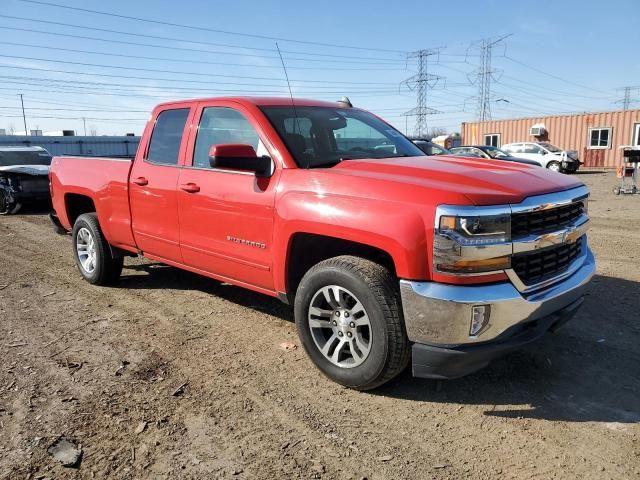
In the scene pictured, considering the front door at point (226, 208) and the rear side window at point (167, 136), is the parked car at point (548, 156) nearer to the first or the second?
the rear side window at point (167, 136)

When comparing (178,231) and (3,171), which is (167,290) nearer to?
(178,231)

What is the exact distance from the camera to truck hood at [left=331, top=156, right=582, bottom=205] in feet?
9.45

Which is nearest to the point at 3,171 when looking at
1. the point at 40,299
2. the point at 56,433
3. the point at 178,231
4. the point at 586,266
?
the point at 40,299

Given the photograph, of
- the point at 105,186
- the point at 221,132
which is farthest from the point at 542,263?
the point at 105,186

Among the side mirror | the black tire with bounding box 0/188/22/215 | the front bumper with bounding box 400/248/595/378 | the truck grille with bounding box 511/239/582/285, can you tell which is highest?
the side mirror

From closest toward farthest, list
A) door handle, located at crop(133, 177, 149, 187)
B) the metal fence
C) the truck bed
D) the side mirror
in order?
the side mirror
door handle, located at crop(133, 177, 149, 187)
the truck bed
the metal fence

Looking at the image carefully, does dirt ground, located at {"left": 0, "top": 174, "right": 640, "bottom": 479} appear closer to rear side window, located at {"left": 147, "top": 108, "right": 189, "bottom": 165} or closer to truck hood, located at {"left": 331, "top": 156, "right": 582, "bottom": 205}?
truck hood, located at {"left": 331, "top": 156, "right": 582, "bottom": 205}

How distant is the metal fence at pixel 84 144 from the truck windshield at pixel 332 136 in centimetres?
3816

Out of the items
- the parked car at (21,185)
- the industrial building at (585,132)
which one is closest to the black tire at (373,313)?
the parked car at (21,185)

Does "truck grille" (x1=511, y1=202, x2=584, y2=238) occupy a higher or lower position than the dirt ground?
higher

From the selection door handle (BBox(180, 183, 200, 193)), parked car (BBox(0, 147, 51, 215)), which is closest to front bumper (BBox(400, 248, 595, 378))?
door handle (BBox(180, 183, 200, 193))

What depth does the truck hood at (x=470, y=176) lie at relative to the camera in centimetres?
288

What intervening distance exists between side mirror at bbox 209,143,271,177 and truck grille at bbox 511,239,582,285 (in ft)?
5.86

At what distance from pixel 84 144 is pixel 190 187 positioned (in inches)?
1730
